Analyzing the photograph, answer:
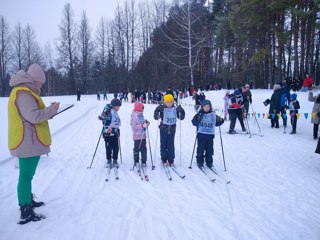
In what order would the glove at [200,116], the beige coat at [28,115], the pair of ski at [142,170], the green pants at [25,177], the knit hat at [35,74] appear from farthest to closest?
the glove at [200,116], the pair of ski at [142,170], the knit hat at [35,74], the green pants at [25,177], the beige coat at [28,115]

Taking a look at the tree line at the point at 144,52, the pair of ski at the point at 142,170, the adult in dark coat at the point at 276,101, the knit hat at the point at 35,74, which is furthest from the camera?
the tree line at the point at 144,52

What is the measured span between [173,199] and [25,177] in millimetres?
2518

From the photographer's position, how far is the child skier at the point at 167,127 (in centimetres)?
691

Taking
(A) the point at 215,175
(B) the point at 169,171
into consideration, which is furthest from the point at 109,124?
(A) the point at 215,175

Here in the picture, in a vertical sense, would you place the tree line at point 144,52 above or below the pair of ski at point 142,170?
above

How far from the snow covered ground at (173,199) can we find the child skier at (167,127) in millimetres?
368

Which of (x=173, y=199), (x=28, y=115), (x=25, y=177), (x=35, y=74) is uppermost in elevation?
(x=35, y=74)

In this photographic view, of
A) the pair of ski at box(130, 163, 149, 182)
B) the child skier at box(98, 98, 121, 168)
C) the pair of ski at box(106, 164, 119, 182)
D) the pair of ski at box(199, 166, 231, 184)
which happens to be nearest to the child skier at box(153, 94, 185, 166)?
the pair of ski at box(130, 163, 149, 182)

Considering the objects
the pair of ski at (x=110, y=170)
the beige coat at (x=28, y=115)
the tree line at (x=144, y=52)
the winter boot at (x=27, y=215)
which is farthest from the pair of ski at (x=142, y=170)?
the tree line at (x=144, y=52)

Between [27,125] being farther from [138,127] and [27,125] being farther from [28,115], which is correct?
[138,127]

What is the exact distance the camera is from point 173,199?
4.91 metres

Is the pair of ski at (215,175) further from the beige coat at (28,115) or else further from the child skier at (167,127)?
the beige coat at (28,115)

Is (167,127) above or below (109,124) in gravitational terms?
below

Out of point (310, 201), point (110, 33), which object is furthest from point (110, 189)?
point (110, 33)
